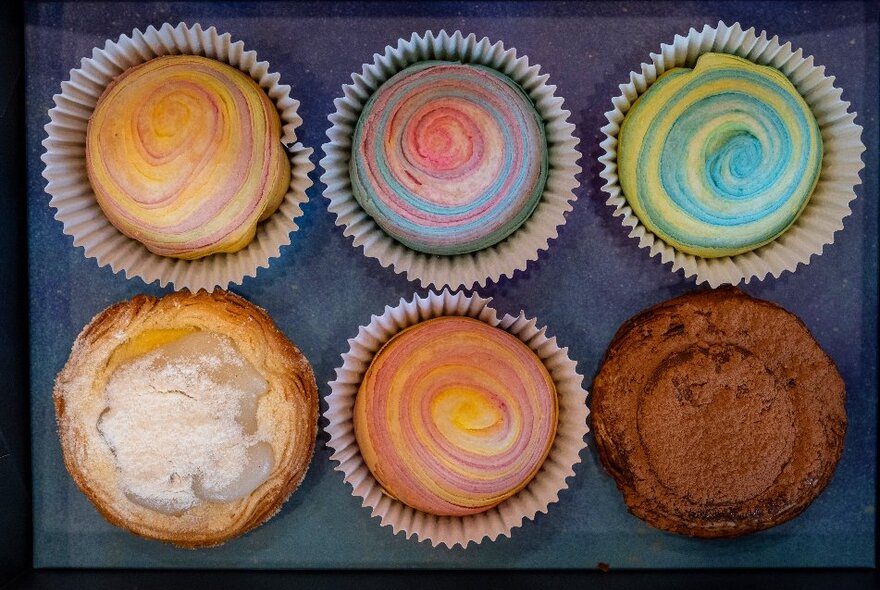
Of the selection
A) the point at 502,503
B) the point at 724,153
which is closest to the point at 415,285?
the point at 502,503

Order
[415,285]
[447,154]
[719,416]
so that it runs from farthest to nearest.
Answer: [415,285] < [719,416] < [447,154]

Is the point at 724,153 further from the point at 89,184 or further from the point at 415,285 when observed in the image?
the point at 89,184

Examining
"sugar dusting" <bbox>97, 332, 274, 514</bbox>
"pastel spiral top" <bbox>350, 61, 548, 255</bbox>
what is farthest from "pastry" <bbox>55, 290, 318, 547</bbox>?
"pastel spiral top" <bbox>350, 61, 548, 255</bbox>

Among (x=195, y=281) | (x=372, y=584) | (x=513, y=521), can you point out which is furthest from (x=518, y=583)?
(x=195, y=281)

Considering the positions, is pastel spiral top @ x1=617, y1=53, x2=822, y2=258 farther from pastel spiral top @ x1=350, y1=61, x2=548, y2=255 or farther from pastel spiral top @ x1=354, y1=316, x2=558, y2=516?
pastel spiral top @ x1=354, y1=316, x2=558, y2=516

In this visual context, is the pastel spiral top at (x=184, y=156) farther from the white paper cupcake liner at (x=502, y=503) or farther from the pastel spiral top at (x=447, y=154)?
the white paper cupcake liner at (x=502, y=503)
